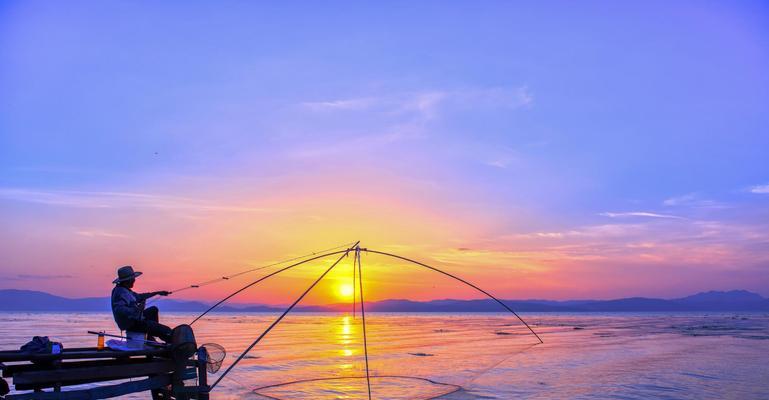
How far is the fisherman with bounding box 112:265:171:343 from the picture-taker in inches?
448

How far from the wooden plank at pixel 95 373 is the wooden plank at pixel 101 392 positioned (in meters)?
0.18

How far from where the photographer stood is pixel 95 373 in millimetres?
10672

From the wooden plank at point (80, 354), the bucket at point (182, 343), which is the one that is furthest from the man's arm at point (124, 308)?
the bucket at point (182, 343)

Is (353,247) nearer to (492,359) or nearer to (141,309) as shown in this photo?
(141,309)

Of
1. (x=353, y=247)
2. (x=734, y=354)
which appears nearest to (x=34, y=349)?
(x=353, y=247)

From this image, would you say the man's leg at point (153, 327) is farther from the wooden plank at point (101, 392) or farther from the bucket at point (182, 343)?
the wooden plank at point (101, 392)

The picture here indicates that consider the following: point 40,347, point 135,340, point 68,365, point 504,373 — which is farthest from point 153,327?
point 504,373

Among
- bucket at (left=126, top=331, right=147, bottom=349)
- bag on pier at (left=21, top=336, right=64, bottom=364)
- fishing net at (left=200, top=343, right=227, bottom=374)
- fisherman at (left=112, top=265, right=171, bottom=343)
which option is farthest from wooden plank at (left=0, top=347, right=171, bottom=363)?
fishing net at (left=200, top=343, right=227, bottom=374)

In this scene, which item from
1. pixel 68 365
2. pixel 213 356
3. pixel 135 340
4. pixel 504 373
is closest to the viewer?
pixel 68 365

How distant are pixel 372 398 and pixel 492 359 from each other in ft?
41.0

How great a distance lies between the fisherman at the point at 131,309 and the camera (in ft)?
37.4

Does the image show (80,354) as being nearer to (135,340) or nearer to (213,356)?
(135,340)

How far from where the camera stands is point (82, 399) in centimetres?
1023

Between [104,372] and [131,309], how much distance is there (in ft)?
4.01
